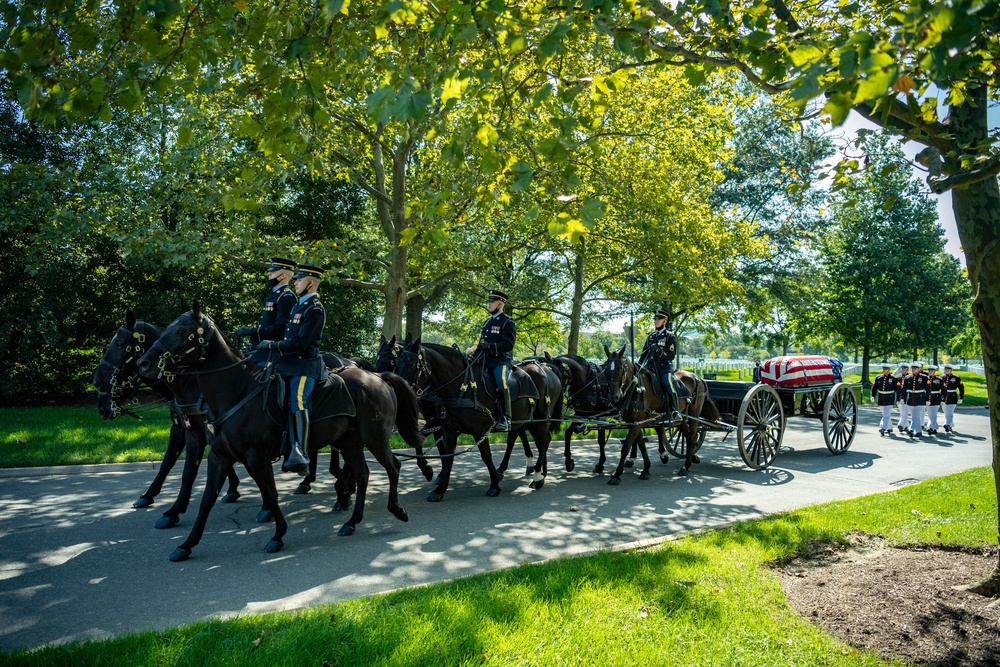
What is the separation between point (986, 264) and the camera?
5.10 m

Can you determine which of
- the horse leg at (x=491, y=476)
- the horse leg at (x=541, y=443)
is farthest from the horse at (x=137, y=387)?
the horse leg at (x=541, y=443)

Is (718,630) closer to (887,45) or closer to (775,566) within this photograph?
(775,566)

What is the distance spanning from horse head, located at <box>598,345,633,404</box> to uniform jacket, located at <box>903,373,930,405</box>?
12140mm

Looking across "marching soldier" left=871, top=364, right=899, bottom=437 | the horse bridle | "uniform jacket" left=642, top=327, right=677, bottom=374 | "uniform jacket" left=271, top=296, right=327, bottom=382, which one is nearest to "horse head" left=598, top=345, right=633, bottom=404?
"uniform jacket" left=642, top=327, right=677, bottom=374

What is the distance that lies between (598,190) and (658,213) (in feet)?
10.2

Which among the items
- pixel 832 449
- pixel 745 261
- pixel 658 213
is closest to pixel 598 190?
pixel 658 213

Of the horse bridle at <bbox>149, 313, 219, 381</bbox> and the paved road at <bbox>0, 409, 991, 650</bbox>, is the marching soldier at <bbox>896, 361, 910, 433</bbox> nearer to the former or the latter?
the paved road at <bbox>0, 409, 991, 650</bbox>

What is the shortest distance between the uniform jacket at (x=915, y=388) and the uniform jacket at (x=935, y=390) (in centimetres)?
12

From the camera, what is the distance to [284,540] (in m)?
7.24

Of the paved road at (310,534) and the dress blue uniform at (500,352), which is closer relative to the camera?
the paved road at (310,534)

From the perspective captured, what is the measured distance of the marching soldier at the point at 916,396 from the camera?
1853 cm

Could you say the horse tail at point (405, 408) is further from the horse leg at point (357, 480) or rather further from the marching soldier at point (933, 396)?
the marching soldier at point (933, 396)

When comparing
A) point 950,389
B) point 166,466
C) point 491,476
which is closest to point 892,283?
point 950,389

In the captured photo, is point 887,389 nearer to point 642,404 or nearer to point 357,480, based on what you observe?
point 642,404
